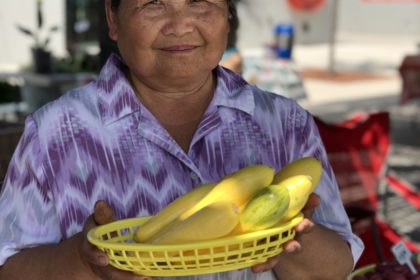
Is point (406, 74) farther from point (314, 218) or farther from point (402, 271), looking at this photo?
point (314, 218)

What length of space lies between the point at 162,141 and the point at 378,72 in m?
15.4

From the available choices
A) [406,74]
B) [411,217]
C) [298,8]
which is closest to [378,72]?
[298,8]

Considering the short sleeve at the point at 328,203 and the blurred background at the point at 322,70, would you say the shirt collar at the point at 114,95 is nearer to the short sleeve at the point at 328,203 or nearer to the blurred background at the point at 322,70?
the short sleeve at the point at 328,203

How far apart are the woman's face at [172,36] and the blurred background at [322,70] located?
4.34 ft

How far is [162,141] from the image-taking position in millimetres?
1524

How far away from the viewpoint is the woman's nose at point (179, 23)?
1435mm

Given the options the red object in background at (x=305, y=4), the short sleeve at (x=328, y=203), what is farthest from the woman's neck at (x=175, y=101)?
the red object in background at (x=305, y=4)

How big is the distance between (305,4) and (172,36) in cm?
1667

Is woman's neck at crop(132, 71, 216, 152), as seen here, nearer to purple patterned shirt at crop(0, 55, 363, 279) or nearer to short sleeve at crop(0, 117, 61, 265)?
purple patterned shirt at crop(0, 55, 363, 279)

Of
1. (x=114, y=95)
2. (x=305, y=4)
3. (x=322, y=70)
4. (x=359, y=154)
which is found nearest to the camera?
(x=114, y=95)

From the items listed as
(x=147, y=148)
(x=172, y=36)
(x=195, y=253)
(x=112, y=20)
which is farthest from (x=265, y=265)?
(x=112, y=20)

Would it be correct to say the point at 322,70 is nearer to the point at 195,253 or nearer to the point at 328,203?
the point at 328,203

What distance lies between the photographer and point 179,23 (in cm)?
144

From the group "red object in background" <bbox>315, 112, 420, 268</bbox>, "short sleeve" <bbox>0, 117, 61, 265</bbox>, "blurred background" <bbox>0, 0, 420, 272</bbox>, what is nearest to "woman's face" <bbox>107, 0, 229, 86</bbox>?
"short sleeve" <bbox>0, 117, 61, 265</bbox>
